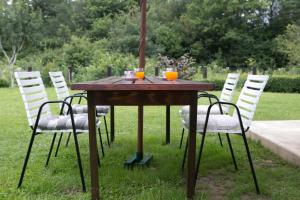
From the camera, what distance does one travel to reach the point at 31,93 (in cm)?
263

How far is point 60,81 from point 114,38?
1226cm

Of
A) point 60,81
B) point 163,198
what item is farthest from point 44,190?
point 60,81

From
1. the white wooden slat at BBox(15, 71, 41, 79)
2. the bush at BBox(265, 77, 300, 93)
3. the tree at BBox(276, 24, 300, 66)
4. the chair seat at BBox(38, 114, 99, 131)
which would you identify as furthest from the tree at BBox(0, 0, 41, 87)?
the chair seat at BBox(38, 114, 99, 131)

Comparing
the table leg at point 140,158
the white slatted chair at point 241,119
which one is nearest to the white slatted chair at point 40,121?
the table leg at point 140,158

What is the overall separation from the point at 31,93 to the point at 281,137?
2.39m

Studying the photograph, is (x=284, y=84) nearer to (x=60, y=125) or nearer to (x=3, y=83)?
(x=3, y=83)

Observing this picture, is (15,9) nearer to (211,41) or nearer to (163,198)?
(211,41)

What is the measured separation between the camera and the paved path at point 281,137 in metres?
2.96

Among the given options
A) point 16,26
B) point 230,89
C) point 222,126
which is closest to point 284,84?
point 230,89

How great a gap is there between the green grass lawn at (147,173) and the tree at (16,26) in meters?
11.7

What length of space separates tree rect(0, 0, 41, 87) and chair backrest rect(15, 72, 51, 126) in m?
12.1

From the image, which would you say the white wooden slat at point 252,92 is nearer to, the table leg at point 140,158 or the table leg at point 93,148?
the table leg at point 140,158

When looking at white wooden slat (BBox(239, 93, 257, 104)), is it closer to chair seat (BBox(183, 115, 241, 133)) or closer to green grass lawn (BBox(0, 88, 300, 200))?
chair seat (BBox(183, 115, 241, 133))

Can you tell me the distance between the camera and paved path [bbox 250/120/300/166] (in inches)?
117
